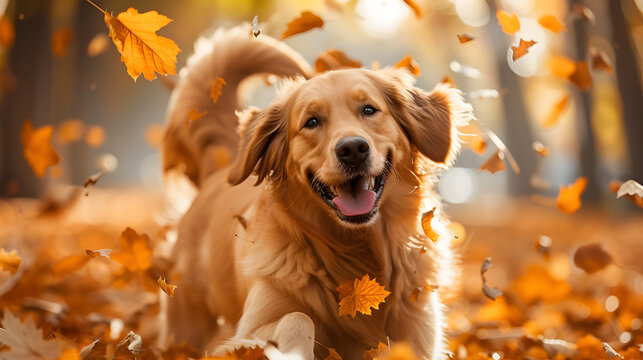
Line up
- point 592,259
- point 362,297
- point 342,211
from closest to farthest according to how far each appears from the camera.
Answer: point 362,297
point 342,211
point 592,259

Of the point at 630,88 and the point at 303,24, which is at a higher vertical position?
the point at 303,24

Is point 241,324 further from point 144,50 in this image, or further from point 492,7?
point 492,7

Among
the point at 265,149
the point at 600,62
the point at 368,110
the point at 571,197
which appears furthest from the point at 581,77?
the point at 265,149

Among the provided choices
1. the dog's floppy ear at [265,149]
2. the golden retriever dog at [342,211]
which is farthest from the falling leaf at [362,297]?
the dog's floppy ear at [265,149]

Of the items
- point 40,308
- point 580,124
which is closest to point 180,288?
point 40,308

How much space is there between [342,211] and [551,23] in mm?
1449

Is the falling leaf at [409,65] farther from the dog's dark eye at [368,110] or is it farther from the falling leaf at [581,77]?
the falling leaf at [581,77]

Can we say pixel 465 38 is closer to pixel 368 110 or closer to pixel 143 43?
pixel 368 110

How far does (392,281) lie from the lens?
2.80 metres

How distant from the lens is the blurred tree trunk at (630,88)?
959 centimetres

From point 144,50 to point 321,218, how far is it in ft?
3.54

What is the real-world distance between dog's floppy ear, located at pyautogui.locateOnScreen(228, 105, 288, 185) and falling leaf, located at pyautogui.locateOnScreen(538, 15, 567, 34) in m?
1.38

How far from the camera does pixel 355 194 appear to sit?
2691 mm

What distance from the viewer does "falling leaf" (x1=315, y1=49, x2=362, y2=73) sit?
344 cm
